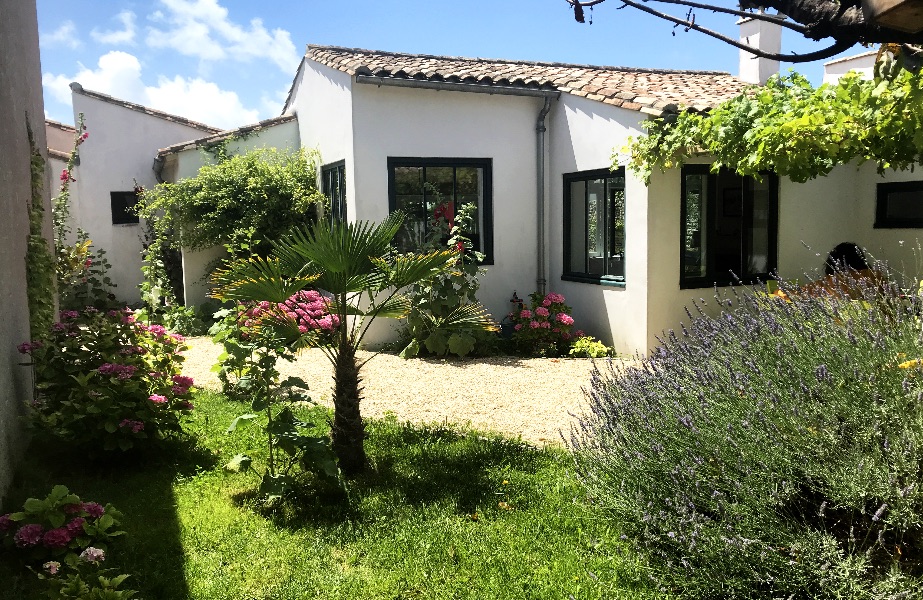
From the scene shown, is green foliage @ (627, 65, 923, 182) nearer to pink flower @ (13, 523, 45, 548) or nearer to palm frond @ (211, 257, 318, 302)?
palm frond @ (211, 257, 318, 302)

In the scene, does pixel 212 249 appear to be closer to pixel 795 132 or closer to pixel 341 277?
pixel 341 277

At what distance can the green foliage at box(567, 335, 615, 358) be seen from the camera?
977 cm

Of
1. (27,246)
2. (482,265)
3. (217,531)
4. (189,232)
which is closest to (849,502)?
(217,531)

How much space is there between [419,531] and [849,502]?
7.83 feet

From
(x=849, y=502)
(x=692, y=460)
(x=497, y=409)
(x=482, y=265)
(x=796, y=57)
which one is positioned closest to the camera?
(x=796, y=57)

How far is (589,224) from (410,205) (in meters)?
2.84

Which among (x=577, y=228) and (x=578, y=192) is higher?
Result: (x=578, y=192)

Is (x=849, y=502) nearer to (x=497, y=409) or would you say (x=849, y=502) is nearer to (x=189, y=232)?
(x=497, y=409)

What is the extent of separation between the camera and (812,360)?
11.0 ft

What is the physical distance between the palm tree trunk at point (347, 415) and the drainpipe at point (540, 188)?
6341 mm

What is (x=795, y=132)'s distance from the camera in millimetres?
6582

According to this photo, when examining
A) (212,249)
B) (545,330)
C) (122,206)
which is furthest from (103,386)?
(122,206)

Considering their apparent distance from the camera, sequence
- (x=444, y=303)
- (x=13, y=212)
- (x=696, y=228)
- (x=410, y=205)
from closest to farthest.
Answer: (x=13, y=212) < (x=696, y=228) < (x=444, y=303) < (x=410, y=205)

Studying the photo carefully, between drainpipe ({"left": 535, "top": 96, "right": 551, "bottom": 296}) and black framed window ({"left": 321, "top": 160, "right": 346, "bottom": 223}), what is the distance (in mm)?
3123
